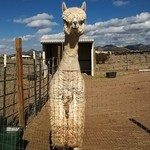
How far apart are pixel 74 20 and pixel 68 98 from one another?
1.20 m

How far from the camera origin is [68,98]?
5637 mm

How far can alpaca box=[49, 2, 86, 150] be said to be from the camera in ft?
18.4

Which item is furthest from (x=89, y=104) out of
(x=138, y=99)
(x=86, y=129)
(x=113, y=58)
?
(x=113, y=58)

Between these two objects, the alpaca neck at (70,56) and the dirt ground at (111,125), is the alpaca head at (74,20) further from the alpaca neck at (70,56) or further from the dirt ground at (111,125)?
the dirt ground at (111,125)

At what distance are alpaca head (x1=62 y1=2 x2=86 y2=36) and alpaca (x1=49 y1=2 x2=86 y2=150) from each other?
120mm

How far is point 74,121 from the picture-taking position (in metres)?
5.69

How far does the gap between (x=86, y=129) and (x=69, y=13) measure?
401cm

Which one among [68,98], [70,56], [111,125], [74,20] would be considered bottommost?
[111,125]

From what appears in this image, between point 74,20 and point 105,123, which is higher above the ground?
point 74,20

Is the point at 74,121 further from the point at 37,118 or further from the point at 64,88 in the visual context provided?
the point at 37,118

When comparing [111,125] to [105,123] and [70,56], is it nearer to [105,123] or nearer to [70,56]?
[105,123]

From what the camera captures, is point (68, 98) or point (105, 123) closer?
point (68, 98)

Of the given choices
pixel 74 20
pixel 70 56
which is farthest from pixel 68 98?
pixel 74 20

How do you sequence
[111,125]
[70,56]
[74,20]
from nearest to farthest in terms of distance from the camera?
[74,20] < [70,56] < [111,125]
